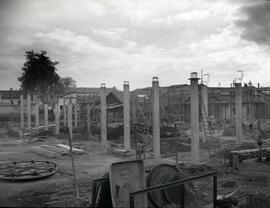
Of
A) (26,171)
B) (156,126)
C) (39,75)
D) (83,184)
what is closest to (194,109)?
(156,126)

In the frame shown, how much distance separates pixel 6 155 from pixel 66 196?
9.60 metres

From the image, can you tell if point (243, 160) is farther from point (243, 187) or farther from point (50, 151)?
point (50, 151)

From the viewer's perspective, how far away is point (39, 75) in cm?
5447

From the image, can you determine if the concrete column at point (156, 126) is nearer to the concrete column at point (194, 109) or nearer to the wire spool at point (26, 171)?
the concrete column at point (194, 109)

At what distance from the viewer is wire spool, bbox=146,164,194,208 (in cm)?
675

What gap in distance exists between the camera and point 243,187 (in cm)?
863

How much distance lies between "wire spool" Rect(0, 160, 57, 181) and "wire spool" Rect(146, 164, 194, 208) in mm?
4617

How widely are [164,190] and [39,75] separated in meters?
51.1

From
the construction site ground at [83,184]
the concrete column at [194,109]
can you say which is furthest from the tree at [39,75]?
the concrete column at [194,109]

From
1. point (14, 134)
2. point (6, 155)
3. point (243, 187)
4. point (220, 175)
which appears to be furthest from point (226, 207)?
point (14, 134)

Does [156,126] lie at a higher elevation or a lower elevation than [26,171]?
higher

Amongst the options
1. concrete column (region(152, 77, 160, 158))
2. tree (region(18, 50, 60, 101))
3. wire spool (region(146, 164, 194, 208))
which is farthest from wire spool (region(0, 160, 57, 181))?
tree (region(18, 50, 60, 101))

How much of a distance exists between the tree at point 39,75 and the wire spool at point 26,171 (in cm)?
4487

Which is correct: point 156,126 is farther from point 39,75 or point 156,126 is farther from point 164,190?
point 39,75
